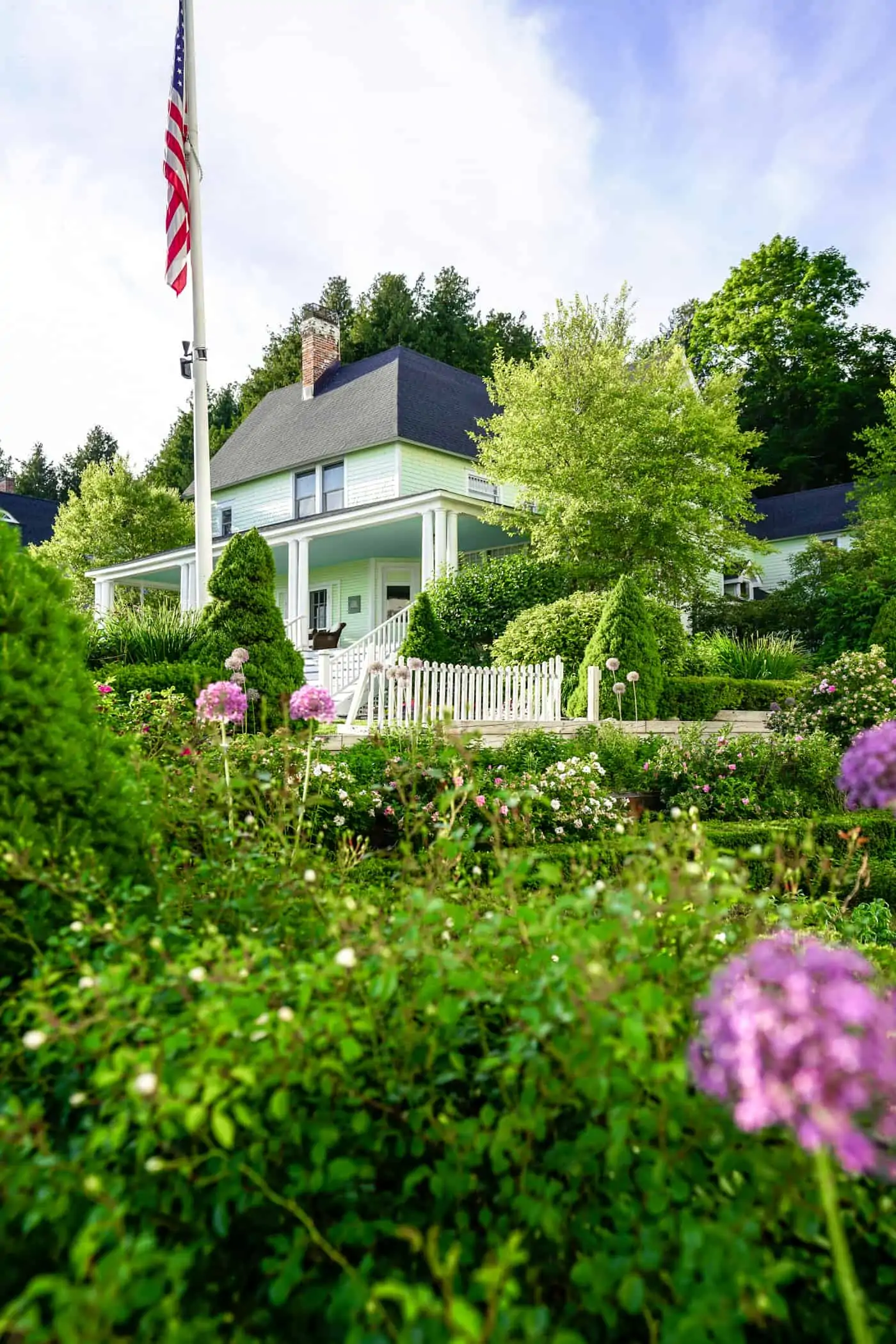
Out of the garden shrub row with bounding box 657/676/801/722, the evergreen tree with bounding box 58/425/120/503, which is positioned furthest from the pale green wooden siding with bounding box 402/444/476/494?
the evergreen tree with bounding box 58/425/120/503

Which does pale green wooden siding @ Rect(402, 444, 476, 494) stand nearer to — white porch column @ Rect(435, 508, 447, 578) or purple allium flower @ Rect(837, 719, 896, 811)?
white porch column @ Rect(435, 508, 447, 578)

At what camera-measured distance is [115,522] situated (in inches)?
1055

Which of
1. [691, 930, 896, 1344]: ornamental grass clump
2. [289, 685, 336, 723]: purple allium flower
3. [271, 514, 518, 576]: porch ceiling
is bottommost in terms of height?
[691, 930, 896, 1344]: ornamental grass clump

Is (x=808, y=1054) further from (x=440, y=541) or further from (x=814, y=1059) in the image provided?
(x=440, y=541)

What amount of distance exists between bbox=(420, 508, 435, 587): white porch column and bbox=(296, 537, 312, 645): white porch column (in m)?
3.03

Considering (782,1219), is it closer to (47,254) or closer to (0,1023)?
(0,1023)

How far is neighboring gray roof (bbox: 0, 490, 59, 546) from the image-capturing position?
34.8 m

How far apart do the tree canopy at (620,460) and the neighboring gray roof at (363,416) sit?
4279 millimetres

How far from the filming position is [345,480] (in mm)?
20484

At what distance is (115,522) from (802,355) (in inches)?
1107

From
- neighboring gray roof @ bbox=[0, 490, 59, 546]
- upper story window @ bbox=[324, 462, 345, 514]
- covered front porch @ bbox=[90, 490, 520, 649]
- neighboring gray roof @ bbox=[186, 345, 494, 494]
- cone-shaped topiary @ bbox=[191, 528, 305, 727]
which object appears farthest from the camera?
neighboring gray roof @ bbox=[0, 490, 59, 546]

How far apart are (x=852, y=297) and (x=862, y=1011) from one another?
38.5 metres

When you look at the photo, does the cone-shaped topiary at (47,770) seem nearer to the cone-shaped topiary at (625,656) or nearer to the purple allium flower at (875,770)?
the purple allium flower at (875,770)

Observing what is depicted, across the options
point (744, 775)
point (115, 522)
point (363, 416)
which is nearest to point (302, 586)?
point (363, 416)
